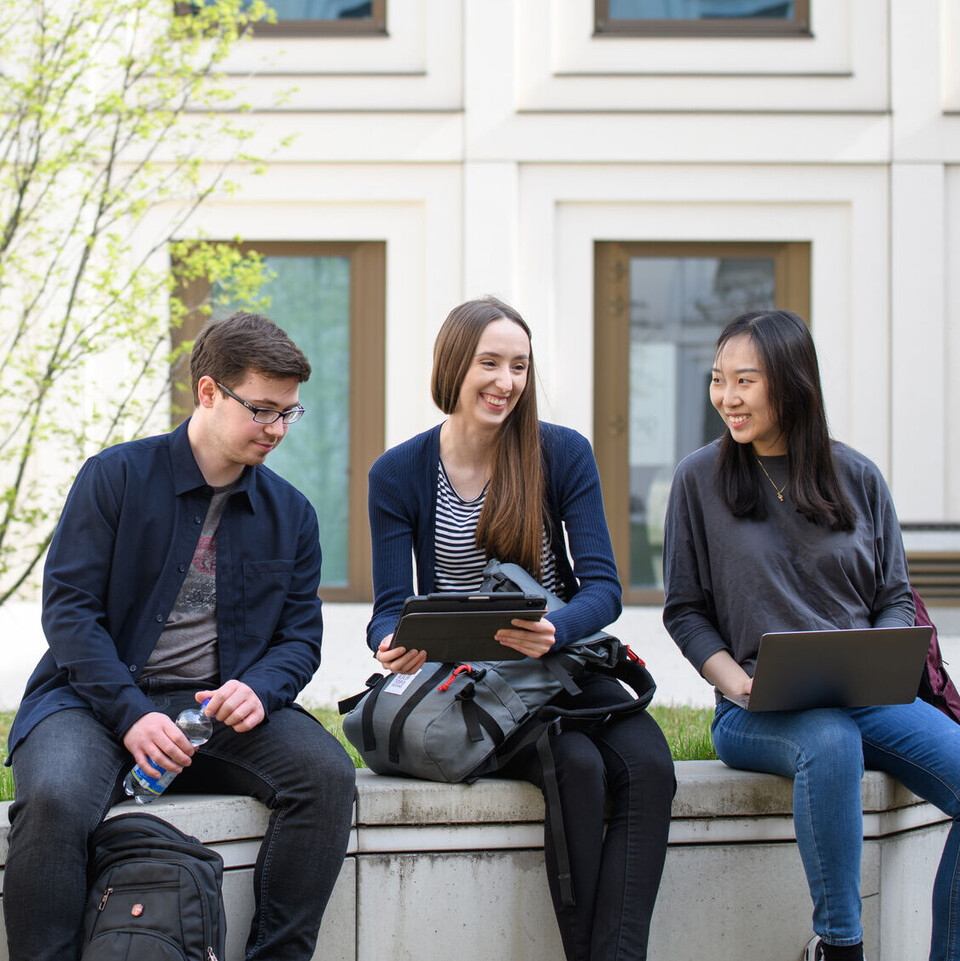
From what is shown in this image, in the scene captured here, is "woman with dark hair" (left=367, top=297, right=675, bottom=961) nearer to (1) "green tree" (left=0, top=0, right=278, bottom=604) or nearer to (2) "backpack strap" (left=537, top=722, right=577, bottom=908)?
(2) "backpack strap" (left=537, top=722, right=577, bottom=908)

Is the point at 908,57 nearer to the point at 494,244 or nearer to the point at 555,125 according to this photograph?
the point at 555,125

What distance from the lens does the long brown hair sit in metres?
3.52

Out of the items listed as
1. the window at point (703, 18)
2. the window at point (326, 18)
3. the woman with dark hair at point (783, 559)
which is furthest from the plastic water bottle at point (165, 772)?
the window at point (703, 18)

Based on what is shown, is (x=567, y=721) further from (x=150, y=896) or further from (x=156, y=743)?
(x=150, y=896)

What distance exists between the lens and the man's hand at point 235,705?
10.0 ft

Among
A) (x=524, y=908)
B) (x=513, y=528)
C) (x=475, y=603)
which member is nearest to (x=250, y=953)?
(x=524, y=908)

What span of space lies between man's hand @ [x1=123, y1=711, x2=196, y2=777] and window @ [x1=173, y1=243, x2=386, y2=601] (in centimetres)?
651

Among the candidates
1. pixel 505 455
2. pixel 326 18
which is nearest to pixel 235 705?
pixel 505 455

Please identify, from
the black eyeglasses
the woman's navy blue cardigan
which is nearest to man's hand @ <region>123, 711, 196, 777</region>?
the woman's navy blue cardigan

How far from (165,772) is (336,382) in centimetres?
697

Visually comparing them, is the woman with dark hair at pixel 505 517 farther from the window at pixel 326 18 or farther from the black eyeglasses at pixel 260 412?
the window at pixel 326 18

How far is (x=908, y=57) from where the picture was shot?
9148mm

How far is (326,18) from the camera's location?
31.3 feet

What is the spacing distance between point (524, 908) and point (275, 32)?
7.75 metres
